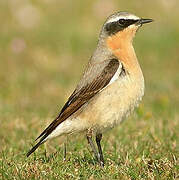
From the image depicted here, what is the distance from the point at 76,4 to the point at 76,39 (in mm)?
2409

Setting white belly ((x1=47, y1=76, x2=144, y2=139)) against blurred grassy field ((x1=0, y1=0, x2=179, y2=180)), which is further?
white belly ((x1=47, y1=76, x2=144, y2=139))

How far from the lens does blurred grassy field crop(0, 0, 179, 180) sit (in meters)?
5.91

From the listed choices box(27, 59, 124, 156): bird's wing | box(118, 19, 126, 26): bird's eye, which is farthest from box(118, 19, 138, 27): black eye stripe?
box(27, 59, 124, 156): bird's wing

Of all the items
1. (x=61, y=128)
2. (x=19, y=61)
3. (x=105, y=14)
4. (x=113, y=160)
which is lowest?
(x=113, y=160)

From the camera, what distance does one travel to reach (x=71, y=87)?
1227cm

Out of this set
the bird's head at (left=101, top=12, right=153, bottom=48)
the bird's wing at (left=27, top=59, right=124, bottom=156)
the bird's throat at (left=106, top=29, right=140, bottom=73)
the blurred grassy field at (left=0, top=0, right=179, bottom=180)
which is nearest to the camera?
the blurred grassy field at (left=0, top=0, right=179, bottom=180)

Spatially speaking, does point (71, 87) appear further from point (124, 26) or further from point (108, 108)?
point (108, 108)

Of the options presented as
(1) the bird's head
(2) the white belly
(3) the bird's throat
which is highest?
(1) the bird's head

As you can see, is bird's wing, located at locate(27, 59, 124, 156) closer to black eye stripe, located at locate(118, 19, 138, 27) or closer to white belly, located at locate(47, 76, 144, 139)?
white belly, located at locate(47, 76, 144, 139)

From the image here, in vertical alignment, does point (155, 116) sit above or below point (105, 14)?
below

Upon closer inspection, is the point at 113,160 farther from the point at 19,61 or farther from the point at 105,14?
the point at 105,14

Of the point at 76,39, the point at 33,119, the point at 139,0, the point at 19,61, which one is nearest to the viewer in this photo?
the point at 33,119

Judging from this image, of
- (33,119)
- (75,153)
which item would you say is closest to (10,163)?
(75,153)

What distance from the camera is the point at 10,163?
595cm
